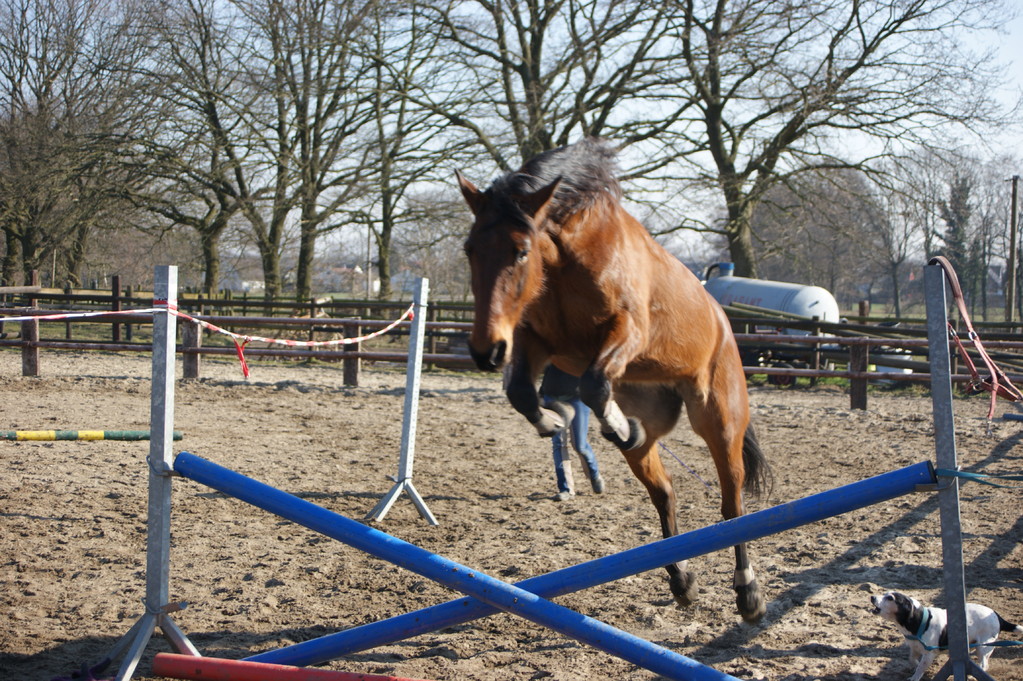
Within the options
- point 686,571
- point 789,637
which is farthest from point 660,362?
point 789,637

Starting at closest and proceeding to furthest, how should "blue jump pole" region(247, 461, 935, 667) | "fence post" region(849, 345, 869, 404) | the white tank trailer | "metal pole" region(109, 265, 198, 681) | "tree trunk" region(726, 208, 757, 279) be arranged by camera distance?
"blue jump pole" region(247, 461, 935, 667)
"metal pole" region(109, 265, 198, 681)
"fence post" region(849, 345, 869, 404)
the white tank trailer
"tree trunk" region(726, 208, 757, 279)

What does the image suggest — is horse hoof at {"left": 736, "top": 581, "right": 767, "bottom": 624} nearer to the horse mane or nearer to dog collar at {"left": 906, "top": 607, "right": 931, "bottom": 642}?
dog collar at {"left": 906, "top": 607, "right": 931, "bottom": 642}

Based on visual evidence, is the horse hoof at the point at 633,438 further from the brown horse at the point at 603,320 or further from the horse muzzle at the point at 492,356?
the horse muzzle at the point at 492,356

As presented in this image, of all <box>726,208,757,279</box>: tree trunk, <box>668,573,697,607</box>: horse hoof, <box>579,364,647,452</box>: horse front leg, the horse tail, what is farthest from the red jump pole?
<box>726,208,757,279</box>: tree trunk

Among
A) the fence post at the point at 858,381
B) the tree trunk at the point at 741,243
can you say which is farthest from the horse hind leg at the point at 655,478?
the tree trunk at the point at 741,243

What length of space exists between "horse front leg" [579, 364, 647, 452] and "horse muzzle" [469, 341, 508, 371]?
46cm

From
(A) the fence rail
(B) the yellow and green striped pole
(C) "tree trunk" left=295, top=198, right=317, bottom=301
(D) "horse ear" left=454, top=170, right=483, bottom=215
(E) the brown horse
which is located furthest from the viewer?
(C) "tree trunk" left=295, top=198, right=317, bottom=301

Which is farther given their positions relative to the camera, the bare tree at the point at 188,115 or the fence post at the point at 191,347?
the bare tree at the point at 188,115

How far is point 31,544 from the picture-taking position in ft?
14.2

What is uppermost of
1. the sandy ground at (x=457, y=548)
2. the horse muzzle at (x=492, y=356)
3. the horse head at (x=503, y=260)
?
the horse head at (x=503, y=260)

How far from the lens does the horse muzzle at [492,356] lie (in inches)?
107

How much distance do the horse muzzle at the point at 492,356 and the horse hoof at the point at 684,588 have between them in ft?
5.09

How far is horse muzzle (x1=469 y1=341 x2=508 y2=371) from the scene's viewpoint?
2729mm

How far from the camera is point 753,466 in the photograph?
4496 millimetres
